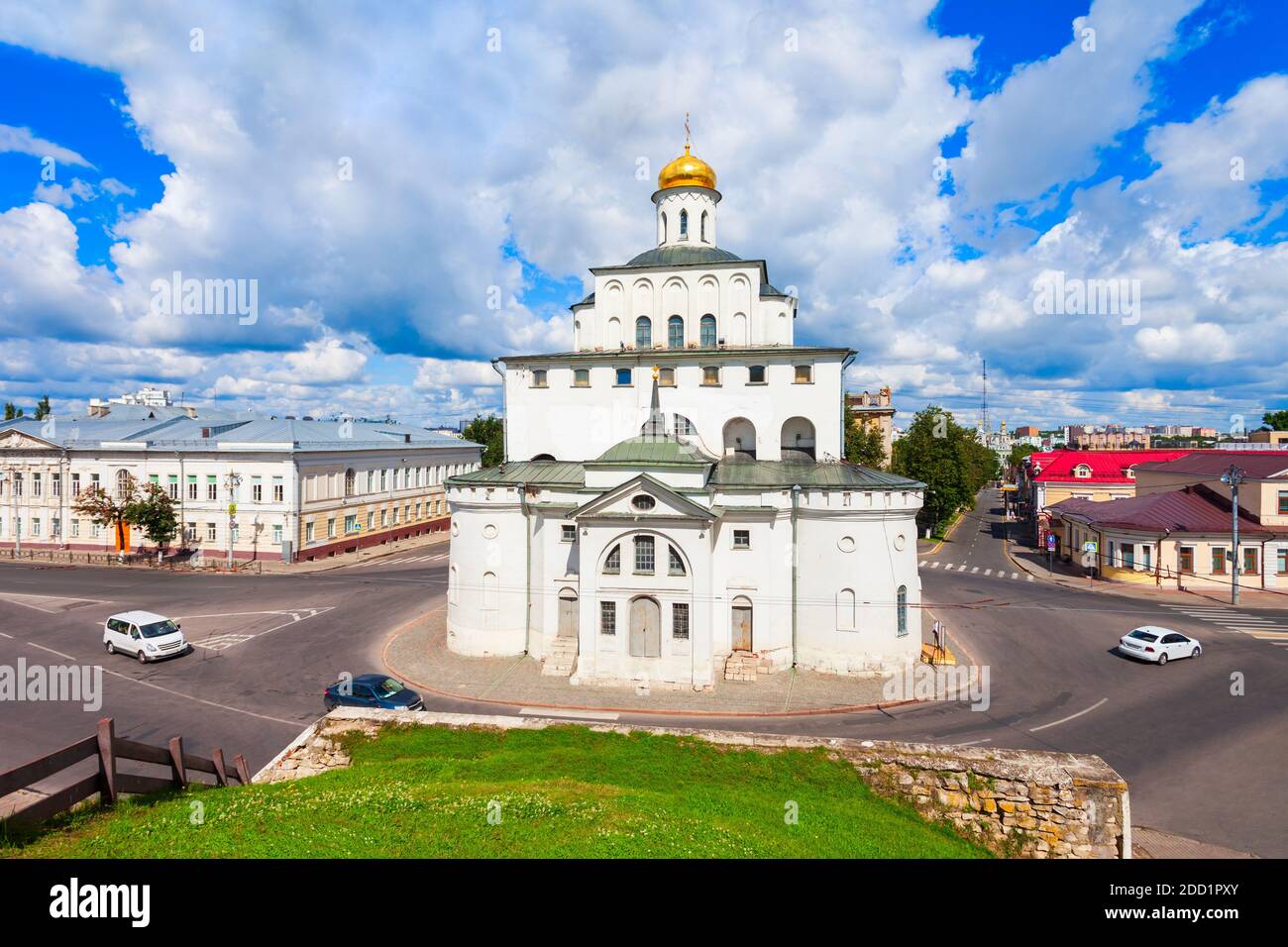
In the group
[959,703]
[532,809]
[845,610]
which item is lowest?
[959,703]

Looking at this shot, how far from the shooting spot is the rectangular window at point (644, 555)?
23.5m

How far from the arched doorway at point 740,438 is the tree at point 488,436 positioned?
2051 inches

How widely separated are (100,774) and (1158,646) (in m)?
32.3

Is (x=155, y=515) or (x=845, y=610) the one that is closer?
(x=845, y=610)

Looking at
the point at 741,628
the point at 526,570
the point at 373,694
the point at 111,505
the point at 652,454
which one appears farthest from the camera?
the point at 111,505

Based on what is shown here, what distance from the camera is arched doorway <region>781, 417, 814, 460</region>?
100 ft

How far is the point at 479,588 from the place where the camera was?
26875 mm

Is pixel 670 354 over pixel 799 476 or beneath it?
over

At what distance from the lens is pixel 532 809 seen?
9.39m

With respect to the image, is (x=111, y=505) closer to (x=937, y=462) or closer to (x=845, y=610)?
(x=845, y=610)

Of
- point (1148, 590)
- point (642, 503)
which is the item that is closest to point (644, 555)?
point (642, 503)

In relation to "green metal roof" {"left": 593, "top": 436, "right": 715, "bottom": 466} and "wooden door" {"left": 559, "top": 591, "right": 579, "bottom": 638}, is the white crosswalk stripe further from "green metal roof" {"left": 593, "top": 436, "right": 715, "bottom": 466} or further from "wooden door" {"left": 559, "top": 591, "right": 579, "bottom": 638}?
"wooden door" {"left": 559, "top": 591, "right": 579, "bottom": 638}

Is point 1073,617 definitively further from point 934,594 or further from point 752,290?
point 752,290

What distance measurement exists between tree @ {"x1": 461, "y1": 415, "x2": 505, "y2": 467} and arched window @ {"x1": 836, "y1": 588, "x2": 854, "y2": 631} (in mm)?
60100
